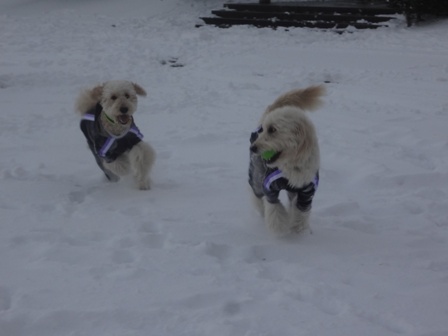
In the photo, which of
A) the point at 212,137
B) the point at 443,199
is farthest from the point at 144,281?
the point at 212,137

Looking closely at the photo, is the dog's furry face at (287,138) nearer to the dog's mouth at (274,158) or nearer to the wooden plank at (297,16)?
the dog's mouth at (274,158)

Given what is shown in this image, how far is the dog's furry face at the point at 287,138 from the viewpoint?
3393 millimetres

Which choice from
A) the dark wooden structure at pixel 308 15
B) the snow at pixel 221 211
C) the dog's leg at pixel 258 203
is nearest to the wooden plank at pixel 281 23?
the dark wooden structure at pixel 308 15

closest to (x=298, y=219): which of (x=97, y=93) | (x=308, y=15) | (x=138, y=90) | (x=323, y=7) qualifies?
(x=138, y=90)

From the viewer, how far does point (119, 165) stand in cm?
496

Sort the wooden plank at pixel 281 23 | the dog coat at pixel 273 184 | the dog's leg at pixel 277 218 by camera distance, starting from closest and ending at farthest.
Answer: the dog coat at pixel 273 184 → the dog's leg at pixel 277 218 → the wooden plank at pixel 281 23

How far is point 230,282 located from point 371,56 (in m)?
8.15

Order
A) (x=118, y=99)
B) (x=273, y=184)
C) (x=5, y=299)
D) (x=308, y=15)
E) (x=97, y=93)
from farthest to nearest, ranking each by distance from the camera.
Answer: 1. (x=308, y=15)
2. (x=97, y=93)
3. (x=118, y=99)
4. (x=273, y=184)
5. (x=5, y=299)

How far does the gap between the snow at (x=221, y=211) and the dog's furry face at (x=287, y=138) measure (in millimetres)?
727

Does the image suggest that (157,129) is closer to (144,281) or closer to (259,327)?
(144,281)

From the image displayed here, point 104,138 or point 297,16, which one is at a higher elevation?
point 297,16

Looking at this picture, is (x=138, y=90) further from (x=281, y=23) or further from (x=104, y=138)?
(x=281, y=23)

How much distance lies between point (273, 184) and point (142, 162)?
1746 mm

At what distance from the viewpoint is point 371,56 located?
993 centimetres
